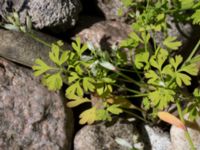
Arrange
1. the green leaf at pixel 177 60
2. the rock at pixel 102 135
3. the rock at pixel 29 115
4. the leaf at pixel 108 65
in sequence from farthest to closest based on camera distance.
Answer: the rock at pixel 102 135 < the rock at pixel 29 115 < the green leaf at pixel 177 60 < the leaf at pixel 108 65

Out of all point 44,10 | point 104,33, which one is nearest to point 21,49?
point 44,10

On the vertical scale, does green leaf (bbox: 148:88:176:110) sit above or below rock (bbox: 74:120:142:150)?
above

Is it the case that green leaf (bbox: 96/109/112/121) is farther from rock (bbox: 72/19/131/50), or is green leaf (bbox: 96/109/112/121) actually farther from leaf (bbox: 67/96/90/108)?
rock (bbox: 72/19/131/50)

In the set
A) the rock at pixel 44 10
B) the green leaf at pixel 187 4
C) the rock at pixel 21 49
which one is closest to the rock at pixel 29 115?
the rock at pixel 21 49

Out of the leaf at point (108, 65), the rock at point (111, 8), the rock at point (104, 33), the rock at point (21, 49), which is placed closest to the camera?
the leaf at point (108, 65)

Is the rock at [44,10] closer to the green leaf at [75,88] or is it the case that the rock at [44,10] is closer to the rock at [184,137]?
the green leaf at [75,88]

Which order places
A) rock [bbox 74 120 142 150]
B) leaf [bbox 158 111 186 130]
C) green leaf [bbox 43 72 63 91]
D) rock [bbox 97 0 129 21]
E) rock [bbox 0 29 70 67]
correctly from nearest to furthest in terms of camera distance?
1. green leaf [bbox 43 72 63 91]
2. leaf [bbox 158 111 186 130]
3. rock [bbox 74 120 142 150]
4. rock [bbox 0 29 70 67]
5. rock [bbox 97 0 129 21]

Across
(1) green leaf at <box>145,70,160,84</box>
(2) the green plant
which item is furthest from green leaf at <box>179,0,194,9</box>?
(1) green leaf at <box>145,70,160,84</box>
